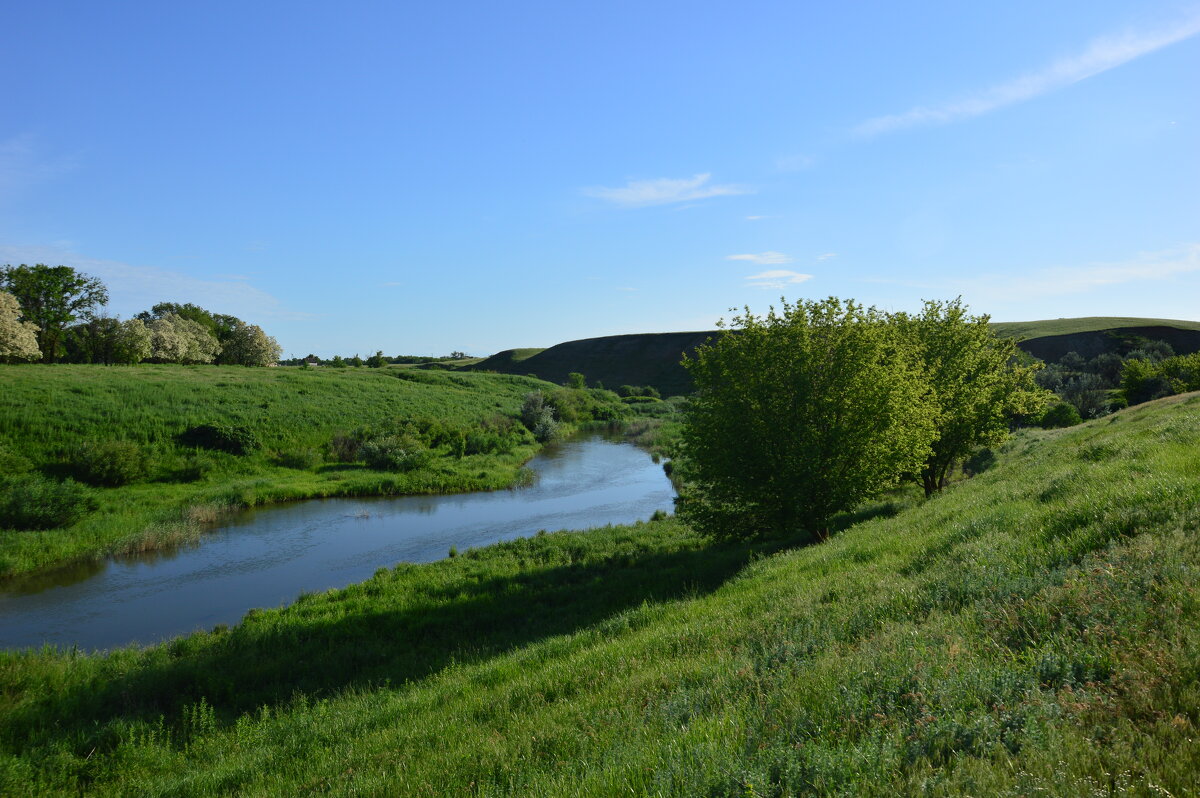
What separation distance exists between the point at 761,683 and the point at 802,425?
39.9 ft

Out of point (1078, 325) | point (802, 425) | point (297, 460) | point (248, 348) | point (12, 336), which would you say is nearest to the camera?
point (802, 425)

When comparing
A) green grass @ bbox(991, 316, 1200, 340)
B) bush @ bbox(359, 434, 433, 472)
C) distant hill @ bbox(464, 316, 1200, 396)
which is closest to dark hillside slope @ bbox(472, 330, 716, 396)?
distant hill @ bbox(464, 316, 1200, 396)

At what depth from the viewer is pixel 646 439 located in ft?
207

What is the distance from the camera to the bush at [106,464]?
29062 mm

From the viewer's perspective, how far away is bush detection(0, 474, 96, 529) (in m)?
22.8

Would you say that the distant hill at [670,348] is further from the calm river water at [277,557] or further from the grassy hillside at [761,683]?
the grassy hillside at [761,683]

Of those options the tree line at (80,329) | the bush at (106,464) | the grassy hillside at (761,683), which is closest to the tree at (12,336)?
the tree line at (80,329)

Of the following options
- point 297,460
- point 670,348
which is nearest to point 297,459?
point 297,460

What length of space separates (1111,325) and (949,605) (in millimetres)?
110907

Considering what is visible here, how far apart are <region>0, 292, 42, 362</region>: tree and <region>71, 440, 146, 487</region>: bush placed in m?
30.7

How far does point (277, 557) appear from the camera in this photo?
23.4m

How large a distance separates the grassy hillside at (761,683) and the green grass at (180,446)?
12.2 metres

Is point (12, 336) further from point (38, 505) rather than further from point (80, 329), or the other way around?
point (38, 505)

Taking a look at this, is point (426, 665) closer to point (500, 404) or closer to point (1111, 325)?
point (500, 404)
